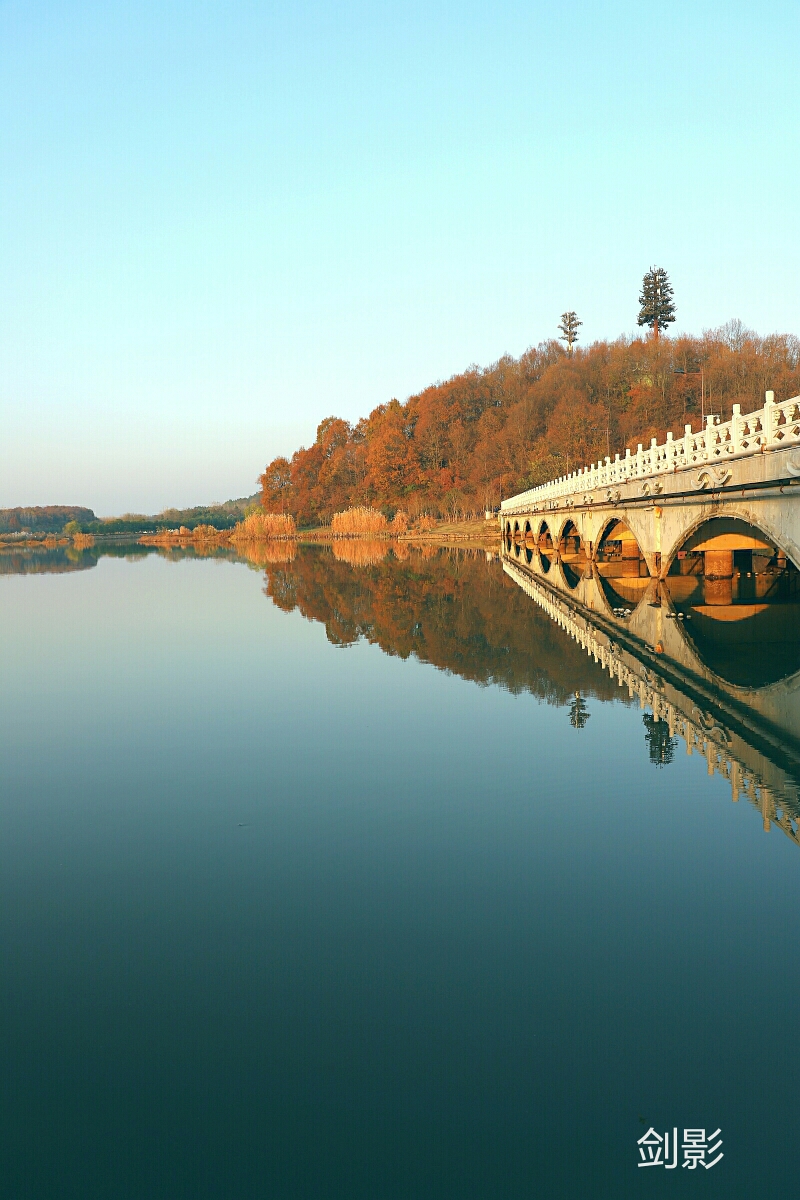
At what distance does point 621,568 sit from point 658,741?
2411 centimetres

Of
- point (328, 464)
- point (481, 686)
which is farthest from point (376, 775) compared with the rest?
point (328, 464)

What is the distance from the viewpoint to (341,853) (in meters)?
7.63

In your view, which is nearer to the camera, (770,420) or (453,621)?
(770,420)

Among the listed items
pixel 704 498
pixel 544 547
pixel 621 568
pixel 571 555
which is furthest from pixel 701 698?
pixel 544 547

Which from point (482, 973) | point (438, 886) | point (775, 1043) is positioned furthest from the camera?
point (438, 886)

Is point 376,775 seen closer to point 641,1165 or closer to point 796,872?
point 796,872

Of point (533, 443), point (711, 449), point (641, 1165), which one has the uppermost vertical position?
point (533, 443)

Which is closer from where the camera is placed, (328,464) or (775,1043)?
(775,1043)

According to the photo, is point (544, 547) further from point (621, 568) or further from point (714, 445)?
point (714, 445)

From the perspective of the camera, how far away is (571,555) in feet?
148

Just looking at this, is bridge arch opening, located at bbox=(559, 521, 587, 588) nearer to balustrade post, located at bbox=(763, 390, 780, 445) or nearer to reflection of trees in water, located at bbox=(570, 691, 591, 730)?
balustrade post, located at bbox=(763, 390, 780, 445)

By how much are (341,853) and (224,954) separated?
6.18 ft

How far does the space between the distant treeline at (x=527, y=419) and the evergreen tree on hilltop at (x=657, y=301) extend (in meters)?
3.67

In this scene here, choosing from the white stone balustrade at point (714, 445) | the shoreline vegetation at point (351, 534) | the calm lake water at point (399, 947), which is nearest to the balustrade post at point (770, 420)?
the white stone balustrade at point (714, 445)
